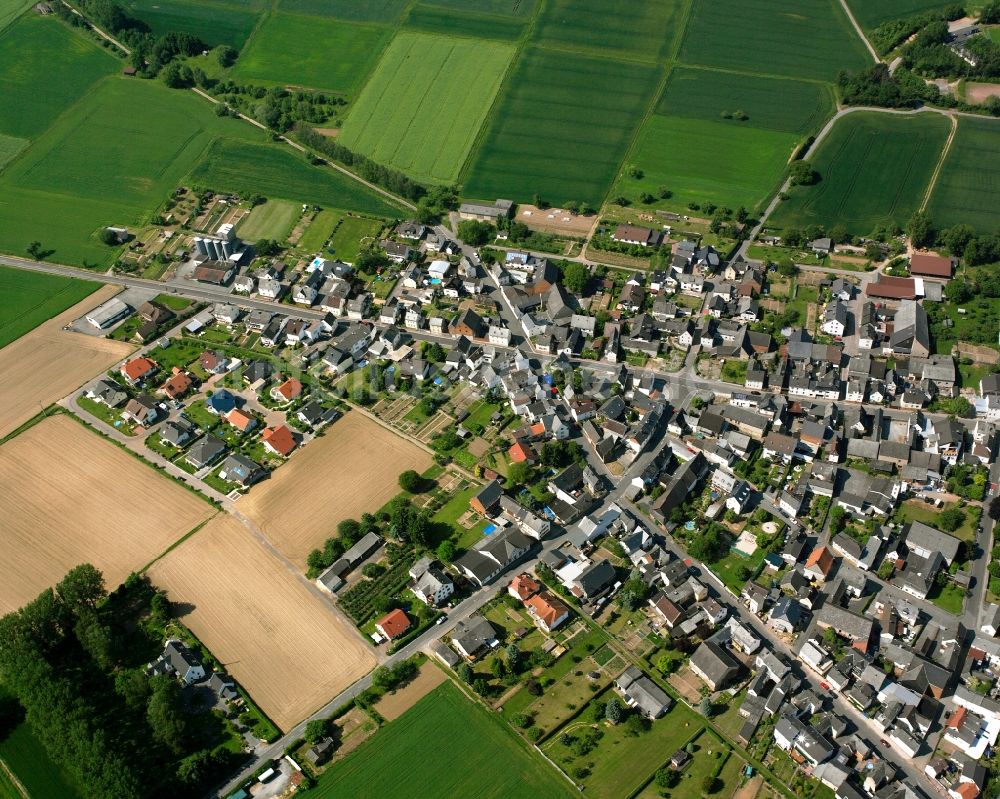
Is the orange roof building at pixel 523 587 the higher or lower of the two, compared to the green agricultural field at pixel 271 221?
lower

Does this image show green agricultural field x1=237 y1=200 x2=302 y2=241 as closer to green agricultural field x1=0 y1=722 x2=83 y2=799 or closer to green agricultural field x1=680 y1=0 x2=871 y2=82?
green agricultural field x1=680 y1=0 x2=871 y2=82

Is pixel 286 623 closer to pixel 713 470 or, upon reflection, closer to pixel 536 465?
pixel 536 465

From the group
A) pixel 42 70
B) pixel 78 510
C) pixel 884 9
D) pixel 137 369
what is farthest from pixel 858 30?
pixel 78 510

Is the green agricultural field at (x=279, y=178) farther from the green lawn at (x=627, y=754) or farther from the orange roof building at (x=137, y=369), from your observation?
the green lawn at (x=627, y=754)

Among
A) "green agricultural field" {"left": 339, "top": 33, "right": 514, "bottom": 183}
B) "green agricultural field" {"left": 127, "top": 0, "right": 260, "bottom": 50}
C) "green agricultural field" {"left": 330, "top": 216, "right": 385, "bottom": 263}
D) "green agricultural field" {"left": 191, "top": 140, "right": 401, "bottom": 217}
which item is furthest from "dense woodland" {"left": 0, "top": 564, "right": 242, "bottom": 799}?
"green agricultural field" {"left": 127, "top": 0, "right": 260, "bottom": 50}

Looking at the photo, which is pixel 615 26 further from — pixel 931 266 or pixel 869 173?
pixel 931 266

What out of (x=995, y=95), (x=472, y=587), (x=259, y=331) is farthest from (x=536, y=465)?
(x=995, y=95)

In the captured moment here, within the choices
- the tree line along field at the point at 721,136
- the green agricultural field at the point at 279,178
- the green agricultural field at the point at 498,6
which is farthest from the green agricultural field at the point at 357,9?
the tree line along field at the point at 721,136
